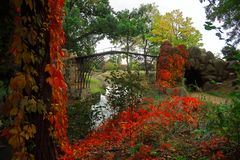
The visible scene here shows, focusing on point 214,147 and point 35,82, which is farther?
point 214,147

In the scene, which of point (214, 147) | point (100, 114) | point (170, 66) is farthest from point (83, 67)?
point (214, 147)

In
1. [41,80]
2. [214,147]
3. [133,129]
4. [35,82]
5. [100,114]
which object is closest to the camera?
[35,82]

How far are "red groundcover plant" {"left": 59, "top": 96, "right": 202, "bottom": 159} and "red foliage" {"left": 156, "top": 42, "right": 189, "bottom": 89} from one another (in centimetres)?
501

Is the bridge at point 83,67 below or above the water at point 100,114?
above

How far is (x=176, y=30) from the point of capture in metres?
31.0

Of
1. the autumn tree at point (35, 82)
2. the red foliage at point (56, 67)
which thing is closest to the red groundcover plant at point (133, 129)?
the red foliage at point (56, 67)

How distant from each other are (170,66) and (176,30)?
16076 millimetres

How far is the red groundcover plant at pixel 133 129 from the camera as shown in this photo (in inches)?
256

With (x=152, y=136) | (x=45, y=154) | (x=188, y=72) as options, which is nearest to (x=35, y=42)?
(x=45, y=154)

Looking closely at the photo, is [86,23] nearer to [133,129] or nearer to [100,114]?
[100,114]

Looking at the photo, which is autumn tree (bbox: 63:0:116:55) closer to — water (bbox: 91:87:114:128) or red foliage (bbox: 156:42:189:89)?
red foliage (bbox: 156:42:189:89)

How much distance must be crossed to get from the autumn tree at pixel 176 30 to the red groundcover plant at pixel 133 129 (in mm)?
21065

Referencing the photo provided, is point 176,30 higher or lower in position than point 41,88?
higher

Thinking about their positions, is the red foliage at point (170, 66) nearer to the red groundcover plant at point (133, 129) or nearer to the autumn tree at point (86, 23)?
the autumn tree at point (86, 23)
